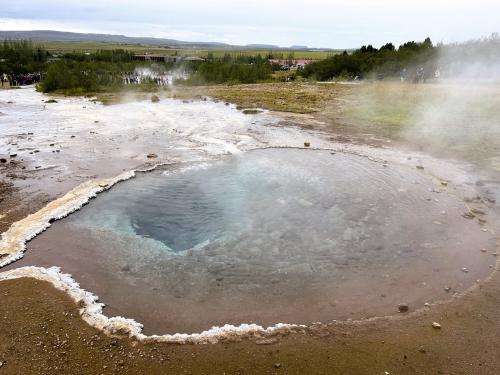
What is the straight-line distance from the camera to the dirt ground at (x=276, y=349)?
19.3ft

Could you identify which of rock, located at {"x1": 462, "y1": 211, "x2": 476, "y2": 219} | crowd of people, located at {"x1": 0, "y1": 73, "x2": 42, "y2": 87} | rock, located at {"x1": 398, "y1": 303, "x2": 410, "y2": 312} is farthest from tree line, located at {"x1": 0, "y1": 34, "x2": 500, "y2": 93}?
rock, located at {"x1": 398, "y1": 303, "x2": 410, "y2": 312}

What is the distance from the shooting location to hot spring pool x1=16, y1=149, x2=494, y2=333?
7.38 metres

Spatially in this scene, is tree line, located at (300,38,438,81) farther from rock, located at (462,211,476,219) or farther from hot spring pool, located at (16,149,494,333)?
rock, located at (462,211,476,219)

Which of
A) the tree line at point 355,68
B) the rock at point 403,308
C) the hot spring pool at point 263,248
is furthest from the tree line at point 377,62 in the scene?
the rock at point 403,308

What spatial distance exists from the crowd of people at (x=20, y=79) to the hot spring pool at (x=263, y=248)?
50.5m

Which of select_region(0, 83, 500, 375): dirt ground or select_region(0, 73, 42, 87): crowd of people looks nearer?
select_region(0, 83, 500, 375): dirt ground

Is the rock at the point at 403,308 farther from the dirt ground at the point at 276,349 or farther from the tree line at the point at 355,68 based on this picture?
the tree line at the point at 355,68

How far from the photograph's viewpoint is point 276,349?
247 inches

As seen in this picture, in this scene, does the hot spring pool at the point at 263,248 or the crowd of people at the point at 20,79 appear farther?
the crowd of people at the point at 20,79

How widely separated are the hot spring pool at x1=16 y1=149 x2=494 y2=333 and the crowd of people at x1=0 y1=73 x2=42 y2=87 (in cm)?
5052

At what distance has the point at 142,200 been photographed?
12.0m

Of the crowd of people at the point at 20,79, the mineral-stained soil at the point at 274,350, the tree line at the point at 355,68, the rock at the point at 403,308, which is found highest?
the tree line at the point at 355,68

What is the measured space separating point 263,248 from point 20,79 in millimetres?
58150

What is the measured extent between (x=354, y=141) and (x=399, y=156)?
308 centimetres
